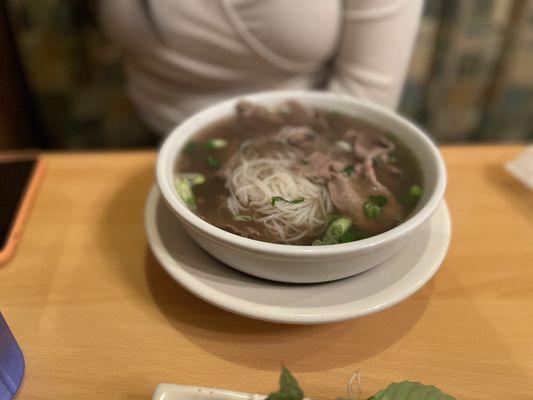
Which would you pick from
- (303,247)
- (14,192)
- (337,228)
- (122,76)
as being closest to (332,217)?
(337,228)

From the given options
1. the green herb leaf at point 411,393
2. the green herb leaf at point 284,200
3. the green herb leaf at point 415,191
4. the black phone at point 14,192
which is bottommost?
the black phone at point 14,192

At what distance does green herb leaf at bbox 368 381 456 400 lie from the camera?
23.8 inches

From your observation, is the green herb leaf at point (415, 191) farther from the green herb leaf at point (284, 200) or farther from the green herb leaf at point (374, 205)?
the green herb leaf at point (284, 200)

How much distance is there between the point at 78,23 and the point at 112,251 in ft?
4.19

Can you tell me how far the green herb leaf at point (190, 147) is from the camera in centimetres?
92

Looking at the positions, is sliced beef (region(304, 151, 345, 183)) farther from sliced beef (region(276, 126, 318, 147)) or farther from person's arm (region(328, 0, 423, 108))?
person's arm (region(328, 0, 423, 108))

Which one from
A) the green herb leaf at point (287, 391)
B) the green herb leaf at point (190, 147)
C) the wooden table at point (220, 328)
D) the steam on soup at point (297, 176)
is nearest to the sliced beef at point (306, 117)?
the steam on soup at point (297, 176)

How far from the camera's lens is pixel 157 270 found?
0.87 meters

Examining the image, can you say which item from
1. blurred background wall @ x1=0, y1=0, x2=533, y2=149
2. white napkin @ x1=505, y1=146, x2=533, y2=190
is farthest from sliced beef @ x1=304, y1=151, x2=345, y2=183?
blurred background wall @ x1=0, y1=0, x2=533, y2=149

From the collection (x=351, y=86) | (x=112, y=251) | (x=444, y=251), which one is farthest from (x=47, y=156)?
(x=444, y=251)

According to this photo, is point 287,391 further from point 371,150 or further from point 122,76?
point 122,76

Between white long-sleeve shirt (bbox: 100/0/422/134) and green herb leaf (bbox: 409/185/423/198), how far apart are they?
0.48m

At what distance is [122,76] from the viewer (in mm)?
1978

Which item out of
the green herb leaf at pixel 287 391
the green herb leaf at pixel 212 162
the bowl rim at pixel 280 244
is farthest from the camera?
the green herb leaf at pixel 212 162
